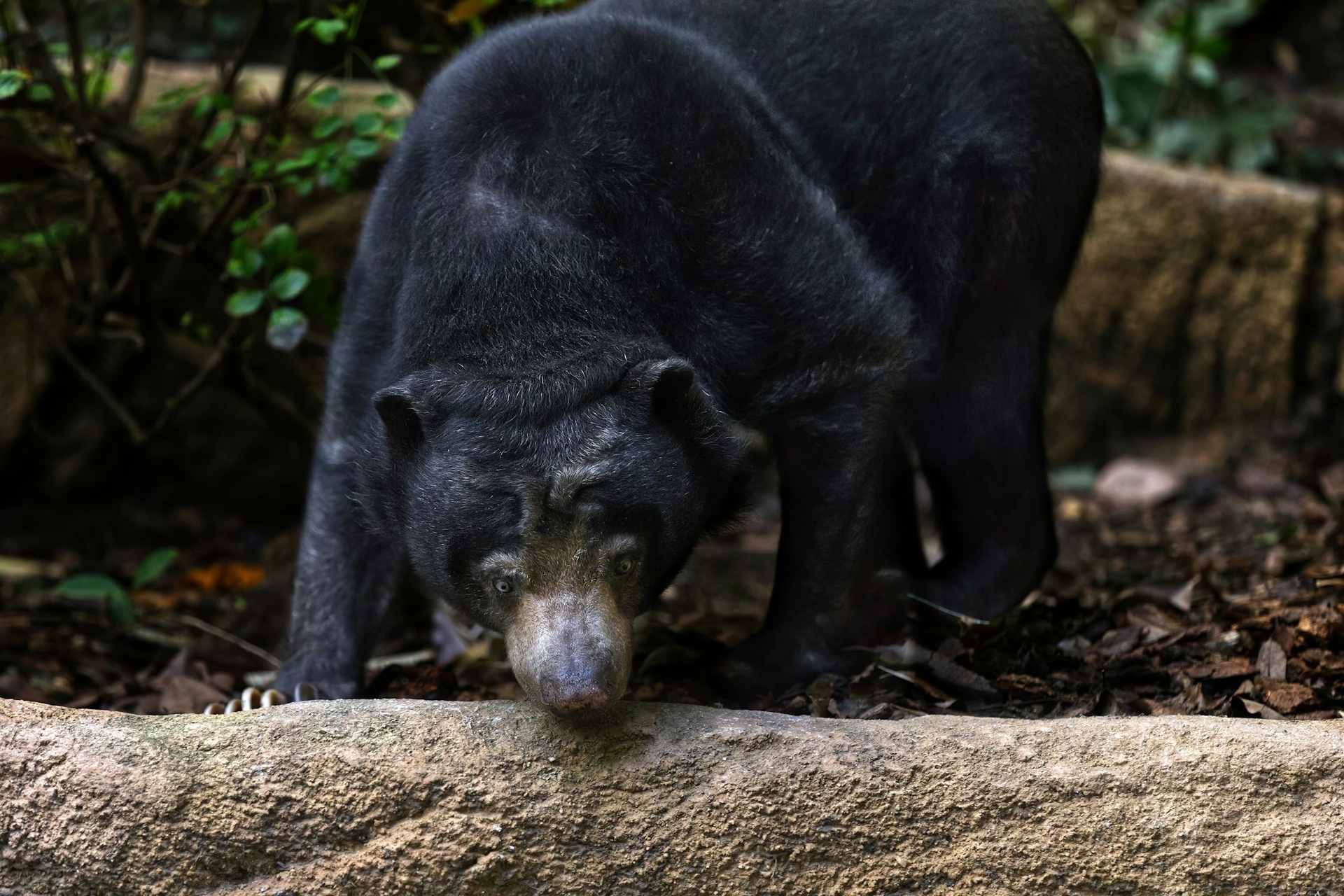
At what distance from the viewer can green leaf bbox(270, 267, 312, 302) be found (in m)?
4.43

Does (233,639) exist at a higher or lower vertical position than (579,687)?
lower

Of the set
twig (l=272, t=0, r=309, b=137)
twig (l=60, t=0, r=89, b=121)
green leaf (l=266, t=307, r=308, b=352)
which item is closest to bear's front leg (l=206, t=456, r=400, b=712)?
green leaf (l=266, t=307, r=308, b=352)

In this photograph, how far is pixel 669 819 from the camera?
9.66 feet

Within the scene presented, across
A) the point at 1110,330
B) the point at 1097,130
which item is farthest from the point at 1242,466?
the point at 1097,130

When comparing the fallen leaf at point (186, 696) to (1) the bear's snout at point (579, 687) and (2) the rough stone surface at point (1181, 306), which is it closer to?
(1) the bear's snout at point (579, 687)

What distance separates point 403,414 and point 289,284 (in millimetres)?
1220

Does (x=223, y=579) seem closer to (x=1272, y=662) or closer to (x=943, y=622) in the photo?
(x=943, y=622)

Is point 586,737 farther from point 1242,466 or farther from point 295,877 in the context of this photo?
point 1242,466

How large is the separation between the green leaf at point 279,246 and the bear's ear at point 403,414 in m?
1.25

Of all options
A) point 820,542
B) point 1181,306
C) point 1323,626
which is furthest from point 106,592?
point 1181,306

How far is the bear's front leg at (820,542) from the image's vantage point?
388 cm

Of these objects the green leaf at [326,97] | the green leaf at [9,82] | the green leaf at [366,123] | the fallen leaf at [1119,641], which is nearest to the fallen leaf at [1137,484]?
the fallen leaf at [1119,641]

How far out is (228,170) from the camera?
5.06 m

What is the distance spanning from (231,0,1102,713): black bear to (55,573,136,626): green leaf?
1.25 m
